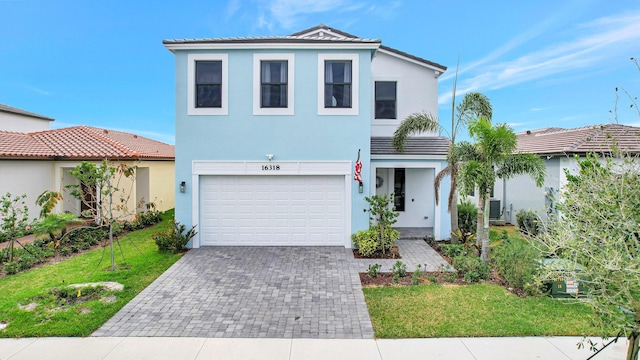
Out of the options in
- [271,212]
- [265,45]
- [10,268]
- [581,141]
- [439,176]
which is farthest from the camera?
[581,141]

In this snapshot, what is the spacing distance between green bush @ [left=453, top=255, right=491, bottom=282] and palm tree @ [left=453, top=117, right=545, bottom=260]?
693 millimetres

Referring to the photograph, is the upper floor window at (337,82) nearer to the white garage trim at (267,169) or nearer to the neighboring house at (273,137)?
the neighboring house at (273,137)

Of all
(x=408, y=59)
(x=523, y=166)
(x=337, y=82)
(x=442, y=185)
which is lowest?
(x=442, y=185)

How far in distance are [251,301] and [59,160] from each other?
13.9 metres

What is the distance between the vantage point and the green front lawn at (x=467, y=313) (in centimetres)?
603

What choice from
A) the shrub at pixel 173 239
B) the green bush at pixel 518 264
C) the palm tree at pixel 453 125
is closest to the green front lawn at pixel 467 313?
the green bush at pixel 518 264

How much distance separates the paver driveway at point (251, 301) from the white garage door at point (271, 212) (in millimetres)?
1311

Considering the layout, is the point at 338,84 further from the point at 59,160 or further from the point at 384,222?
the point at 59,160

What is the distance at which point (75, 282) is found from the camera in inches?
334

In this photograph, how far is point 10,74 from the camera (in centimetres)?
2139

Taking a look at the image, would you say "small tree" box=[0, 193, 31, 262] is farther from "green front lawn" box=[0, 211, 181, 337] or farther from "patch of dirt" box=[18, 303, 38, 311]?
"patch of dirt" box=[18, 303, 38, 311]

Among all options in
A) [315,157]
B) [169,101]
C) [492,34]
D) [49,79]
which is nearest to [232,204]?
[315,157]
